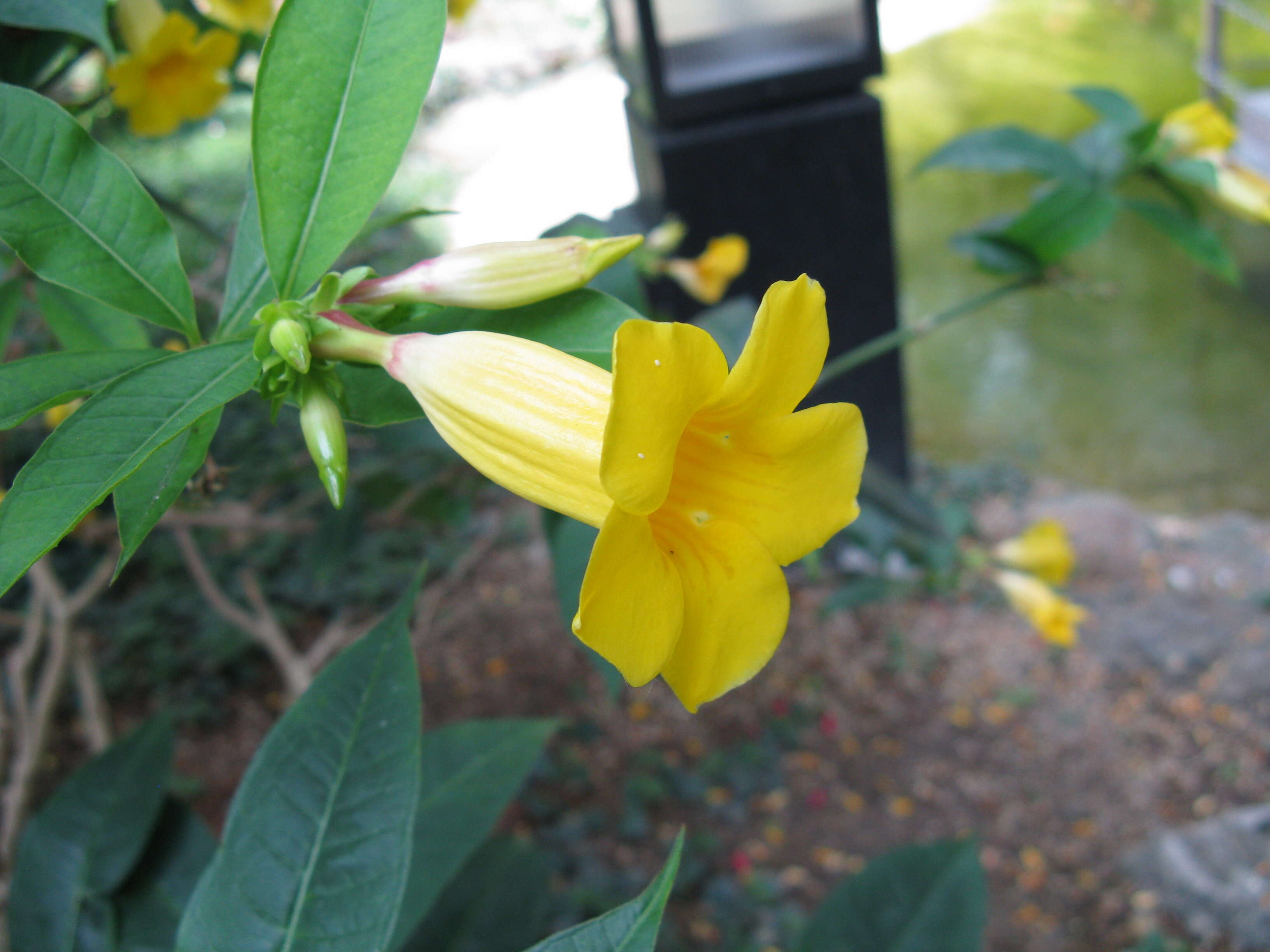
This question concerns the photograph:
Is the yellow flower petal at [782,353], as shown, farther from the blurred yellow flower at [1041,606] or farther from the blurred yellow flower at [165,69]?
the blurred yellow flower at [1041,606]

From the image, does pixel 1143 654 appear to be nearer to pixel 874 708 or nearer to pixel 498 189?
pixel 874 708

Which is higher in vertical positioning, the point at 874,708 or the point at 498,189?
the point at 498,189

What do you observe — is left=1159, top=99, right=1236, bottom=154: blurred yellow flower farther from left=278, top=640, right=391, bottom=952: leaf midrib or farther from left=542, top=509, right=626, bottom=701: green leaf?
left=278, top=640, right=391, bottom=952: leaf midrib

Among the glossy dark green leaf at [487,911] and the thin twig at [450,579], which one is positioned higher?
the glossy dark green leaf at [487,911]

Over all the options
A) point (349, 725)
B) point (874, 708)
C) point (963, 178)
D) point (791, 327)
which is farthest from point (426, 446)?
point (963, 178)

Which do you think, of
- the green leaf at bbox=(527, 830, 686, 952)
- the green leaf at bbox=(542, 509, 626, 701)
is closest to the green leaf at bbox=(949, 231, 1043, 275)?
the green leaf at bbox=(542, 509, 626, 701)

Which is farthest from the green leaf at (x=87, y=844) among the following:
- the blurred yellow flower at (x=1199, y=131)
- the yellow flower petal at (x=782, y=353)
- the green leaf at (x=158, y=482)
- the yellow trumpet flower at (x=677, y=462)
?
the blurred yellow flower at (x=1199, y=131)
